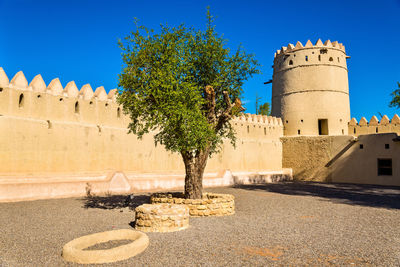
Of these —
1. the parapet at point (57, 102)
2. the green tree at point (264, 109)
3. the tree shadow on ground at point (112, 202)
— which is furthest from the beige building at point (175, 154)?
the green tree at point (264, 109)

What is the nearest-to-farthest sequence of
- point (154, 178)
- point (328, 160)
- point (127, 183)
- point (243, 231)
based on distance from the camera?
point (243, 231) → point (127, 183) → point (154, 178) → point (328, 160)

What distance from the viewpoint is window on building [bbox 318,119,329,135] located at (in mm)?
24234

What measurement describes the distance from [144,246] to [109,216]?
11.9 ft

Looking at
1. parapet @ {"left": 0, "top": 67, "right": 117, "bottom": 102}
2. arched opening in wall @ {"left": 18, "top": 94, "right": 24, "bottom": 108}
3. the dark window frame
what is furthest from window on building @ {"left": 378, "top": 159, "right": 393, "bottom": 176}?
arched opening in wall @ {"left": 18, "top": 94, "right": 24, "bottom": 108}

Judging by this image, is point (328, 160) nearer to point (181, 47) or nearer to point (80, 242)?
point (181, 47)

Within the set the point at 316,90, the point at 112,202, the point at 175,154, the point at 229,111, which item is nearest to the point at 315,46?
the point at 316,90

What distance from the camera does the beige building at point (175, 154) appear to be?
39.1 ft

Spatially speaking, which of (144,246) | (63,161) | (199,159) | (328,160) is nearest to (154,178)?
(63,161)

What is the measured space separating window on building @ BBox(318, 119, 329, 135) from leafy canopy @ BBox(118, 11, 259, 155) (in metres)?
15.7

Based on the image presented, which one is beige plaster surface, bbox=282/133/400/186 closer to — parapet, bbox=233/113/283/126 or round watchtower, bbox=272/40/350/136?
round watchtower, bbox=272/40/350/136

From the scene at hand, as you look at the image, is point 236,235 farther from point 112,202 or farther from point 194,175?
point 112,202

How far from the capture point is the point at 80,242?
221 inches

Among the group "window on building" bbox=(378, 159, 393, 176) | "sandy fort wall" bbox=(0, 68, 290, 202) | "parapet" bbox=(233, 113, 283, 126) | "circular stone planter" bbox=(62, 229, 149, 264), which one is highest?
"parapet" bbox=(233, 113, 283, 126)

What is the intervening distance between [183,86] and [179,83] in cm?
20
